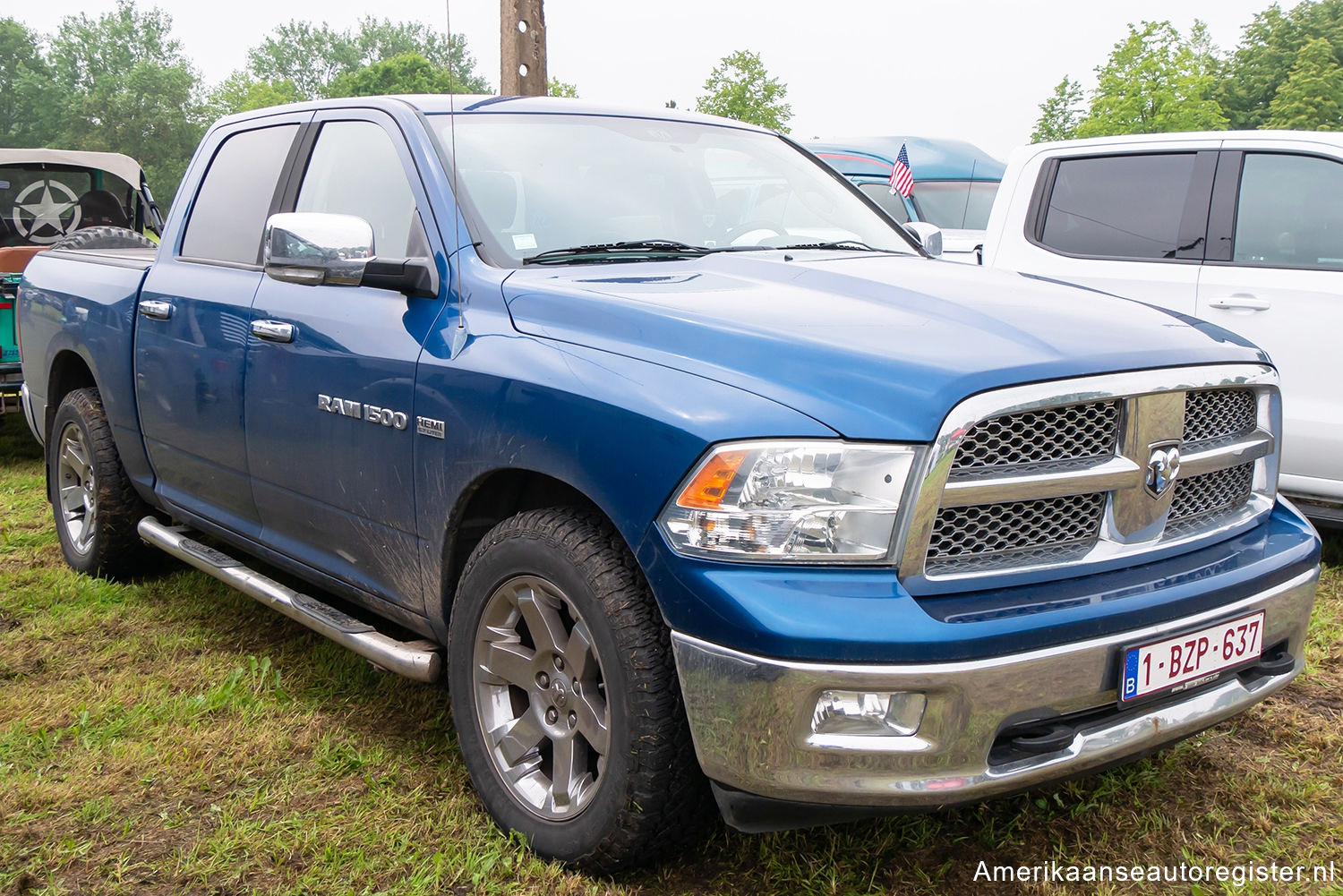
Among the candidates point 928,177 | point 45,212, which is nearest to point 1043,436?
point 45,212

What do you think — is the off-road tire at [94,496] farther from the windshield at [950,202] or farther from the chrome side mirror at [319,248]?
the windshield at [950,202]

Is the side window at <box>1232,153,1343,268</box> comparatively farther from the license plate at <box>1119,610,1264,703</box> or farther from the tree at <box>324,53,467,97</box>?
the tree at <box>324,53,467,97</box>

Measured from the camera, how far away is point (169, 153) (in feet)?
263

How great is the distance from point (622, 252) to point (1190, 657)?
1.68 metres

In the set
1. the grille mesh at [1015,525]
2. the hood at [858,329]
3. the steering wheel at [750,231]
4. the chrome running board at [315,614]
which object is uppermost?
the steering wheel at [750,231]

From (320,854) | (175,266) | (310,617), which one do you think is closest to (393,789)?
(320,854)

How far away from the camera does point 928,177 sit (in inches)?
674

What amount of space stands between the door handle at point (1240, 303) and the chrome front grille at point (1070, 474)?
2720 mm

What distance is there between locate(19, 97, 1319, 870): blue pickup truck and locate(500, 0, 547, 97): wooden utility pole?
4.91 metres

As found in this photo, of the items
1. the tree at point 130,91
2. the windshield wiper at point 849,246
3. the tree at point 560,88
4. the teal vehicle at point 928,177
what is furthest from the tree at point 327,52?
the windshield wiper at point 849,246

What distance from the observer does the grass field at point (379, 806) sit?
247cm

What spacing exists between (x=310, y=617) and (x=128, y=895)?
880mm

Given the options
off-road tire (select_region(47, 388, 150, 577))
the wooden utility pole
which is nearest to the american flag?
the wooden utility pole

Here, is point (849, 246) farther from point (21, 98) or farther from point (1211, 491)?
point (21, 98)
